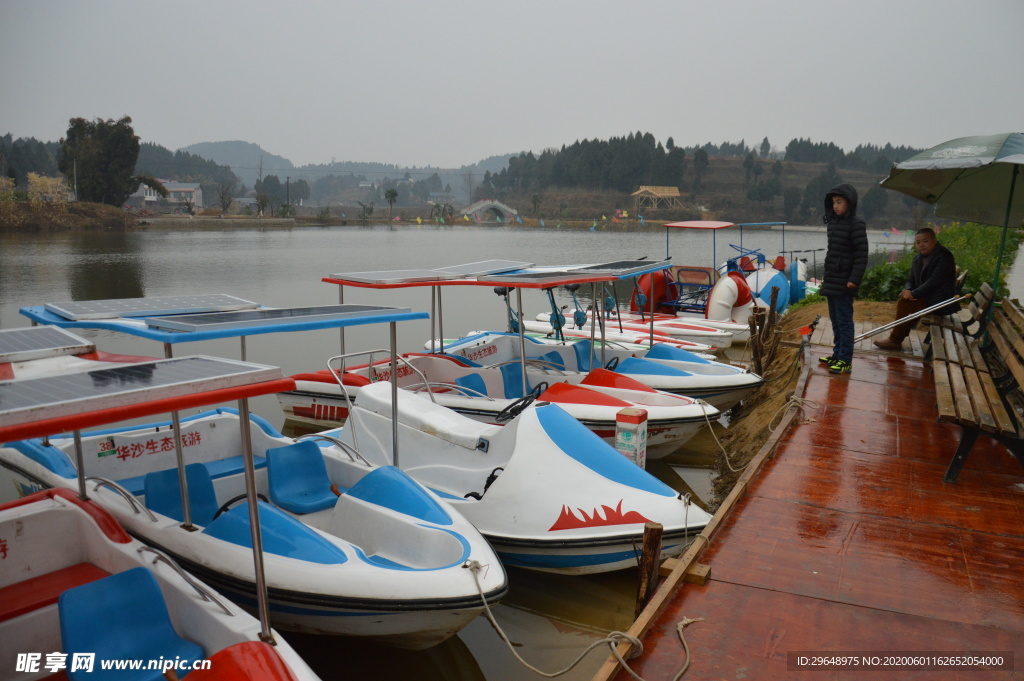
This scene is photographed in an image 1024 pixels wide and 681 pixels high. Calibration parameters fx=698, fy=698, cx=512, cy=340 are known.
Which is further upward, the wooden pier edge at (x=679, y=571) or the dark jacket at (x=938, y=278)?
the dark jacket at (x=938, y=278)

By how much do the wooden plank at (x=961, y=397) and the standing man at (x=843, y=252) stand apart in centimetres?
165

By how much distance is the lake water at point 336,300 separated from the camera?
4895mm

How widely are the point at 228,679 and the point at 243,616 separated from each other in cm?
43

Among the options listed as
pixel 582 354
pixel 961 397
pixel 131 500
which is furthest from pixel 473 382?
pixel 961 397

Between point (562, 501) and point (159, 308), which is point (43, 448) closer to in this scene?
point (159, 308)

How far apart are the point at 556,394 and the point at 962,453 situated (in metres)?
3.72

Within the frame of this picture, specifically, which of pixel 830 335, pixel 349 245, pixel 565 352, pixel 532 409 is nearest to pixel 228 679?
pixel 532 409

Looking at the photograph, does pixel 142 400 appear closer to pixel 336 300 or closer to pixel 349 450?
pixel 349 450

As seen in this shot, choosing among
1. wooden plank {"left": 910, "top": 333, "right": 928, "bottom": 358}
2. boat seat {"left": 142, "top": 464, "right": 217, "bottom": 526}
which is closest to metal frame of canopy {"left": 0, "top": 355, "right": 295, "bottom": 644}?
boat seat {"left": 142, "top": 464, "right": 217, "bottom": 526}

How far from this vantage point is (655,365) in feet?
30.5

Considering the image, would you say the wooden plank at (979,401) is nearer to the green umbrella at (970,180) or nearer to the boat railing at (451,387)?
the green umbrella at (970,180)

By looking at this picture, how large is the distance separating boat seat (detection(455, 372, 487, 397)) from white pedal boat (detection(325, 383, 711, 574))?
2.36m

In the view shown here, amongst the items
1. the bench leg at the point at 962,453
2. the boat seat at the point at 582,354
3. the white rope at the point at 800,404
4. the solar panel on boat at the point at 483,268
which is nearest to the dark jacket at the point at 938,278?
the white rope at the point at 800,404

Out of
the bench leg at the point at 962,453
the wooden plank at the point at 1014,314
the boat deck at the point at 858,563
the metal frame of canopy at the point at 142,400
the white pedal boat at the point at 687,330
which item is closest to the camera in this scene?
the metal frame of canopy at the point at 142,400
